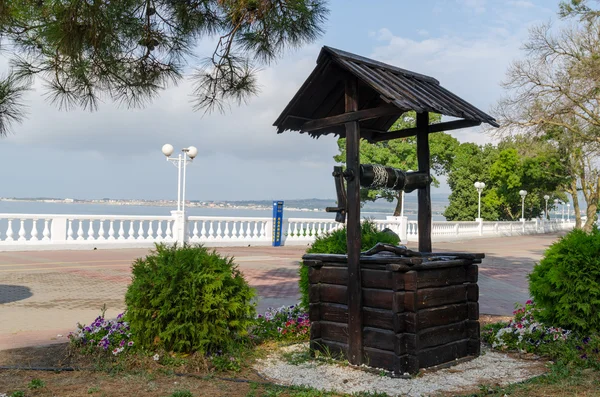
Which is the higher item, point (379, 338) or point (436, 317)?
point (436, 317)

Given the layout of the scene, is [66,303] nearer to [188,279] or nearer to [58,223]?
[188,279]

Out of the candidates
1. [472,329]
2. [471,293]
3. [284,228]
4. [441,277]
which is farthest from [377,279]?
[284,228]

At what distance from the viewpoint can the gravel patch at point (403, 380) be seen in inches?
190

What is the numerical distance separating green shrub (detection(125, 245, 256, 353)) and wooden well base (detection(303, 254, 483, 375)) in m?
0.82

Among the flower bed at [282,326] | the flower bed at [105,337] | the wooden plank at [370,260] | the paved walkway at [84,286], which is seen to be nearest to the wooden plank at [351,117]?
the wooden plank at [370,260]

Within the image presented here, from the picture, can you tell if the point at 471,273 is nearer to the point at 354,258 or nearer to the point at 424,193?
the point at 424,193

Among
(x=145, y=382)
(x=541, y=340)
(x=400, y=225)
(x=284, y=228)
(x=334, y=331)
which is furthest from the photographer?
(x=400, y=225)

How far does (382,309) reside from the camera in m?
5.26

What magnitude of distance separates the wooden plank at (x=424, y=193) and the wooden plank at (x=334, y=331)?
1.29 metres

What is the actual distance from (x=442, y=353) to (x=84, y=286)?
8.11 m

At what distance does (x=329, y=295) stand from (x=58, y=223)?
53.0ft

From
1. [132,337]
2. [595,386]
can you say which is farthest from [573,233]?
[132,337]

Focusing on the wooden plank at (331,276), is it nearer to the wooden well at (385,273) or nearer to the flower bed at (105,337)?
the wooden well at (385,273)

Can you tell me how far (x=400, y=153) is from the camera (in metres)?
44.4
